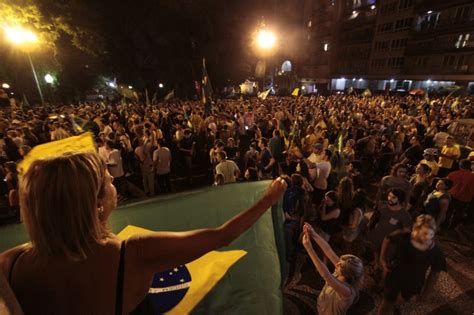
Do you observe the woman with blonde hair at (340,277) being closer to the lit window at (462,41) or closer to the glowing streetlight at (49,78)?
the glowing streetlight at (49,78)

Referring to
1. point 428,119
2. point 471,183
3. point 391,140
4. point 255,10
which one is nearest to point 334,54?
point 255,10

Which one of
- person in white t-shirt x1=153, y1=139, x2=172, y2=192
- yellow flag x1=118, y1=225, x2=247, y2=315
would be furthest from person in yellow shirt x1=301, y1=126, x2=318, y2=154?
yellow flag x1=118, y1=225, x2=247, y2=315

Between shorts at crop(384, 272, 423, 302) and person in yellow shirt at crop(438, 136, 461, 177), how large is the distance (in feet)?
17.4

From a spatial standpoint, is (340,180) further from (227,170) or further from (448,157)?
(448,157)


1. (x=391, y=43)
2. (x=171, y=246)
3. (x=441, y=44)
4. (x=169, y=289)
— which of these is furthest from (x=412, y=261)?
(x=391, y=43)

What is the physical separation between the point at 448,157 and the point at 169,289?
8321mm

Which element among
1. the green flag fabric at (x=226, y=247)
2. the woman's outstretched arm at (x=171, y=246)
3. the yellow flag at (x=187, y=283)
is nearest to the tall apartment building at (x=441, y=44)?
the green flag fabric at (x=226, y=247)

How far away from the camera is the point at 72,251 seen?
1122 millimetres

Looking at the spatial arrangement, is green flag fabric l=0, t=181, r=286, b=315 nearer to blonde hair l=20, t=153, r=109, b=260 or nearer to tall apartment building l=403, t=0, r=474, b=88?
blonde hair l=20, t=153, r=109, b=260

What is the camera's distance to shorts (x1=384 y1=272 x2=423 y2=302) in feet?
11.8

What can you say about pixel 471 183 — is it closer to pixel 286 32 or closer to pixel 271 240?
pixel 271 240

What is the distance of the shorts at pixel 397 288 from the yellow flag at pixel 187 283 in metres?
2.51

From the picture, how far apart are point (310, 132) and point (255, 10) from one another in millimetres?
32141

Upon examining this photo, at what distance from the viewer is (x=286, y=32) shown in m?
75.9
